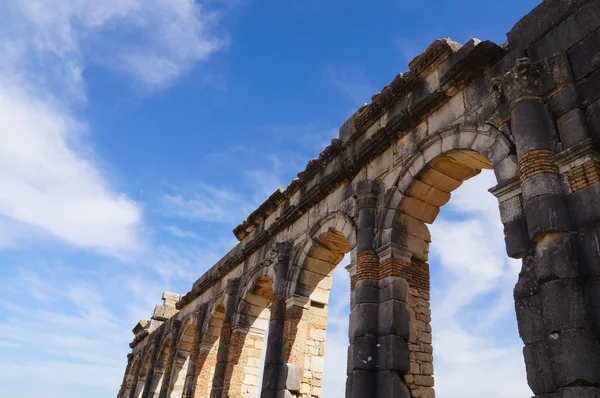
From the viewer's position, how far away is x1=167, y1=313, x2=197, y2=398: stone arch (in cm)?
1507

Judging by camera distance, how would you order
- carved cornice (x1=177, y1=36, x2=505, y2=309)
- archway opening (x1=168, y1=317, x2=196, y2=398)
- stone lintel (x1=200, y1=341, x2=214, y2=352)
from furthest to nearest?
archway opening (x1=168, y1=317, x2=196, y2=398) < stone lintel (x1=200, y1=341, x2=214, y2=352) < carved cornice (x1=177, y1=36, x2=505, y2=309)

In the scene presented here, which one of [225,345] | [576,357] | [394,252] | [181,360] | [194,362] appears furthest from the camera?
[181,360]

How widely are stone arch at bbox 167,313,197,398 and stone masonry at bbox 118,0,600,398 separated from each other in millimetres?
2742

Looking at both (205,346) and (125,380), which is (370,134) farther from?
(125,380)

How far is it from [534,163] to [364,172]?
153 inches

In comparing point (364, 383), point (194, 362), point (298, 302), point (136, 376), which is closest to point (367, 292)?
point (364, 383)

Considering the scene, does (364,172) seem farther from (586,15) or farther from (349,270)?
(586,15)

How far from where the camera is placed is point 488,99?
6539mm

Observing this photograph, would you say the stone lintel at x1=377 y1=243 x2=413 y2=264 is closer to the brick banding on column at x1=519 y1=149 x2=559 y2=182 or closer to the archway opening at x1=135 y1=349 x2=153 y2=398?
the brick banding on column at x1=519 y1=149 x2=559 y2=182

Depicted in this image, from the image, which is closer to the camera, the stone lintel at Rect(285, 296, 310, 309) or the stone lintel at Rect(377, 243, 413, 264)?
the stone lintel at Rect(377, 243, 413, 264)

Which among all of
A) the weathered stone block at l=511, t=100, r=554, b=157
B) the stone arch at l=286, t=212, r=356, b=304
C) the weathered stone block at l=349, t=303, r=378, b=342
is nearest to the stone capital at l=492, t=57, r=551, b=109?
the weathered stone block at l=511, t=100, r=554, b=157

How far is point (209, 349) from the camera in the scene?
13.5 metres

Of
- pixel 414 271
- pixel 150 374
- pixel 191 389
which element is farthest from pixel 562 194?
pixel 150 374

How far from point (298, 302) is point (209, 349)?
206 inches
